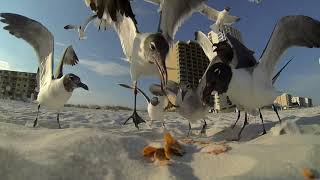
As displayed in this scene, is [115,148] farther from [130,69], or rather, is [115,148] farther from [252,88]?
[130,69]

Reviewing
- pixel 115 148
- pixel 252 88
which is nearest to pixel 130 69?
pixel 252 88

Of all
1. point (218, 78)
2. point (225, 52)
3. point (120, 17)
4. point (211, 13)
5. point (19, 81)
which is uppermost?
point (19, 81)

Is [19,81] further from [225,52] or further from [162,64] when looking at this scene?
[225,52]

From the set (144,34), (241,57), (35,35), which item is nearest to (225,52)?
(241,57)

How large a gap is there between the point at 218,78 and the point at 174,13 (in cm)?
185

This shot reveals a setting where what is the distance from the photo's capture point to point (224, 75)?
17.1ft

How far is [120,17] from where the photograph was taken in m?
6.80

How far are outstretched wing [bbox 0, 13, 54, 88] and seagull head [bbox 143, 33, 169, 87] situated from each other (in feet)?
8.28

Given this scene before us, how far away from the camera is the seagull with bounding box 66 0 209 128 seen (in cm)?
610

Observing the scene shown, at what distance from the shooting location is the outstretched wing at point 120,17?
21.8 feet

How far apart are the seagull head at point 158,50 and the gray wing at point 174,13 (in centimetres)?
37

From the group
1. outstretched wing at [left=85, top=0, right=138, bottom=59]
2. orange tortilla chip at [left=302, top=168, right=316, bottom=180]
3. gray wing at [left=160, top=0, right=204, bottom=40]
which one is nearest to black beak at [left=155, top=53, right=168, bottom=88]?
gray wing at [left=160, top=0, right=204, bottom=40]

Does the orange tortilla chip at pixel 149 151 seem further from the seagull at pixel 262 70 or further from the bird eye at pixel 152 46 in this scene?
the bird eye at pixel 152 46

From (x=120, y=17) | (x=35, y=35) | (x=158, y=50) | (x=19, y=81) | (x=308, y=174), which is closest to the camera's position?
(x=308, y=174)
